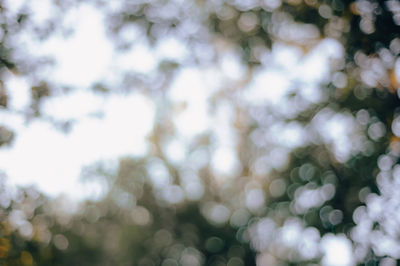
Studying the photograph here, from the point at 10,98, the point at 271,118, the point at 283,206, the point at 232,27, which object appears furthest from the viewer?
the point at 283,206

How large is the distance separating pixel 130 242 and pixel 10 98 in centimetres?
940

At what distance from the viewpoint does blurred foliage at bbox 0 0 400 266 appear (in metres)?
4.33

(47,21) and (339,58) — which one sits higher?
(47,21)

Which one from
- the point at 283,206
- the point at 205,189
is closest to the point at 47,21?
the point at 283,206

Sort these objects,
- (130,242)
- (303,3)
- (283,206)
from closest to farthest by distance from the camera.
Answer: (303,3) < (283,206) < (130,242)

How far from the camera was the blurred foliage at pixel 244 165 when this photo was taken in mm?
4328

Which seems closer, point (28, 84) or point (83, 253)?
point (28, 84)

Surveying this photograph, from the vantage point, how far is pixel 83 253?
1136 centimetres

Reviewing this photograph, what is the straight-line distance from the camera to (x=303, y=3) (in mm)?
4785

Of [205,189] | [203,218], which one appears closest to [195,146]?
[205,189]

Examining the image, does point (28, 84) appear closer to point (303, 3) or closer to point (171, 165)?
point (303, 3)

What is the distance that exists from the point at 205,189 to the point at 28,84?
8655 mm

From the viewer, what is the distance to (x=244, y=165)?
34.4 feet

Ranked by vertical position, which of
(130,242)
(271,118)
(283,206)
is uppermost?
(271,118)
